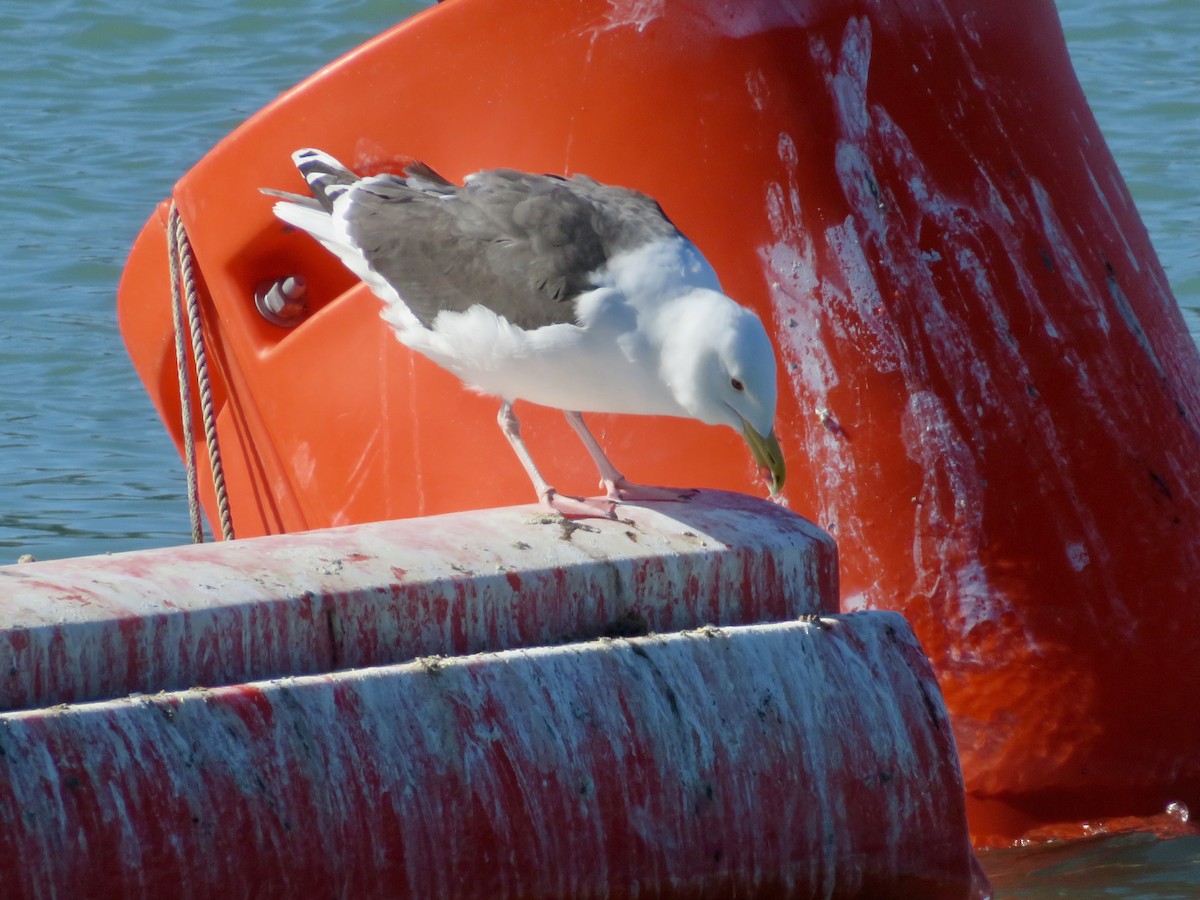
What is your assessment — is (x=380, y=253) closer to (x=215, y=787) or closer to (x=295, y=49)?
(x=215, y=787)

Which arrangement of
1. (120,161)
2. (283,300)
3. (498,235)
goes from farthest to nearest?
(120,161) → (283,300) → (498,235)

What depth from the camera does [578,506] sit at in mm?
3268

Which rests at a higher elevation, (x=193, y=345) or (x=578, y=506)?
(x=193, y=345)

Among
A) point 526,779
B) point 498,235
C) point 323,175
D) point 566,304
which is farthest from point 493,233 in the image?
point 526,779

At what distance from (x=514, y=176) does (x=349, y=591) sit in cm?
106

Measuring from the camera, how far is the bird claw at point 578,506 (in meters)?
3.21

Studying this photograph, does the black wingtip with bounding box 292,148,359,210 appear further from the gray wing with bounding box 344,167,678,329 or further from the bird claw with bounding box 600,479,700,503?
the bird claw with bounding box 600,479,700,503

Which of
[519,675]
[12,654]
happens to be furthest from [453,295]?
[12,654]

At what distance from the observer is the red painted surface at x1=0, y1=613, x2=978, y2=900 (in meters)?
2.32

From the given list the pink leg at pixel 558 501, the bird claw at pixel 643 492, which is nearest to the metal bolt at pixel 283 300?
the pink leg at pixel 558 501

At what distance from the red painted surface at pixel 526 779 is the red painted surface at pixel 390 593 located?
0.35ft

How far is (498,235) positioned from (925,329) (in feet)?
2.82

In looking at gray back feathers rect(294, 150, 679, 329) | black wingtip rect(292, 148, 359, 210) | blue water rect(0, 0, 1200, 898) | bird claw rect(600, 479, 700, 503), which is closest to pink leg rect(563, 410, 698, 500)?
bird claw rect(600, 479, 700, 503)

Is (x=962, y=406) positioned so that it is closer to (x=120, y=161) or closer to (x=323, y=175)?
(x=323, y=175)
